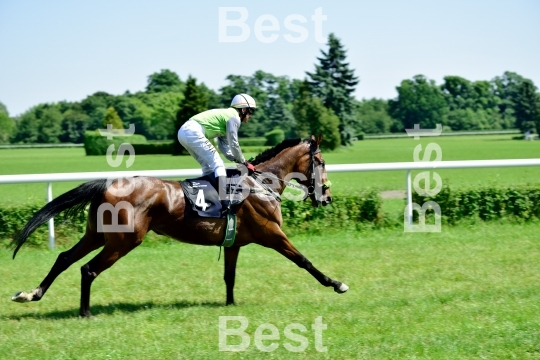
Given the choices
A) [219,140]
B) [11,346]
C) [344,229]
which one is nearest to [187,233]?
[219,140]

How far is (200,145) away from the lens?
601 cm

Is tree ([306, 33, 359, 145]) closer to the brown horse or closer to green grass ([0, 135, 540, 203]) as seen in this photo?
green grass ([0, 135, 540, 203])

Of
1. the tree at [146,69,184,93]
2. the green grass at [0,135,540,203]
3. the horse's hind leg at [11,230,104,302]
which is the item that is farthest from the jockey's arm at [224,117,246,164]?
the tree at [146,69,184,93]

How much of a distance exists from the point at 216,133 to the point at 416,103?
57.8 meters

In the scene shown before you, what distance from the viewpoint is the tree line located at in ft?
152

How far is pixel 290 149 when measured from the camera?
6.65m

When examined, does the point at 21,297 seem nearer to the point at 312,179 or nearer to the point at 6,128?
the point at 312,179

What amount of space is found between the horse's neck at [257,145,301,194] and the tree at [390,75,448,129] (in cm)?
5440

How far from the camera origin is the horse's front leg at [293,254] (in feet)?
20.2

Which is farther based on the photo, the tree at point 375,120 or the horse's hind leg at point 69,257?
the tree at point 375,120

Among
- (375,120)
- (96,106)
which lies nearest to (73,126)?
(96,106)

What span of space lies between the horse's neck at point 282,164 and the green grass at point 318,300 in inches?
46.3

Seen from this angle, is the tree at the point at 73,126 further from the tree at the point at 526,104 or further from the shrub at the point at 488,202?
the shrub at the point at 488,202

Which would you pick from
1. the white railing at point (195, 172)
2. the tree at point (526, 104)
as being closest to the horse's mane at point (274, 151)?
the white railing at point (195, 172)
